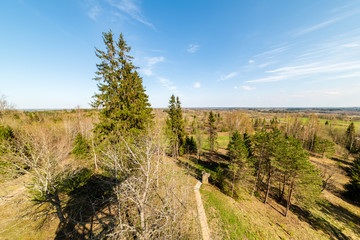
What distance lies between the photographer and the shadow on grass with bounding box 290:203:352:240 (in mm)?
13580

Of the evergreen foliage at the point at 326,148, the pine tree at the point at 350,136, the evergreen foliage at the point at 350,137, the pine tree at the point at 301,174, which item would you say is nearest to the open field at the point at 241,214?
the pine tree at the point at 301,174

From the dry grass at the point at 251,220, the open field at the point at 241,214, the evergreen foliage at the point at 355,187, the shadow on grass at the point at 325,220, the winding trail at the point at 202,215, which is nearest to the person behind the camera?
the open field at the point at 241,214

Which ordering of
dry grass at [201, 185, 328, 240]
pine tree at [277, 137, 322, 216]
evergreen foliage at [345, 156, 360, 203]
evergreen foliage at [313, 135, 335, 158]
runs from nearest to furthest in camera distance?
A: 1. dry grass at [201, 185, 328, 240]
2. pine tree at [277, 137, 322, 216]
3. evergreen foliage at [345, 156, 360, 203]
4. evergreen foliage at [313, 135, 335, 158]

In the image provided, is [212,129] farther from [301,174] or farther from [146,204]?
[146,204]

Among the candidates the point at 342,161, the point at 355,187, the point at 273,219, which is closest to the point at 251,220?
the point at 273,219

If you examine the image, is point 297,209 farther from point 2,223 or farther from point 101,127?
point 2,223

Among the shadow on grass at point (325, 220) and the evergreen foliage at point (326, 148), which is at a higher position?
the evergreen foliage at point (326, 148)

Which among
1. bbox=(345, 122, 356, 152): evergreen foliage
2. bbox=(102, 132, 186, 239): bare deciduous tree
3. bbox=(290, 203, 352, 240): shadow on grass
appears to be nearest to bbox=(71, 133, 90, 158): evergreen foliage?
bbox=(102, 132, 186, 239): bare deciduous tree

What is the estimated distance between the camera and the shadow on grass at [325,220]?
13.6 metres

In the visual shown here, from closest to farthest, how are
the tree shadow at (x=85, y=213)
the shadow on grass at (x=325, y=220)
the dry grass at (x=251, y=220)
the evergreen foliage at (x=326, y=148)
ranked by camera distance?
1. the tree shadow at (x=85, y=213)
2. the dry grass at (x=251, y=220)
3. the shadow on grass at (x=325, y=220)
4. the evergreen foliage at (x=326, y=148)

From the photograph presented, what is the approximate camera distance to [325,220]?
15.1 metres

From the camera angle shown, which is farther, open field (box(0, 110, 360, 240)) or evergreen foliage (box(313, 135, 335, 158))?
evergreen foliage (box(313, 135, 335, 158))

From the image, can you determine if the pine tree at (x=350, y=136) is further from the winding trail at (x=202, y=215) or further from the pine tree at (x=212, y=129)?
the winding trail at (x=202, y=215)

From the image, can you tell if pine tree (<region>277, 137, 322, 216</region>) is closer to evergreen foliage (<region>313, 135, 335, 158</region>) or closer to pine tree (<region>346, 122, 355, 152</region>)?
evergreen foliage (<region>313, 135, 335, 158</region>)
